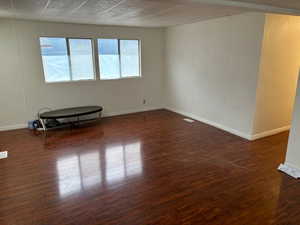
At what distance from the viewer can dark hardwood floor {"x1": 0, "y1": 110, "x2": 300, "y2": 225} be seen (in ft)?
7.06

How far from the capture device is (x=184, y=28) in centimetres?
532

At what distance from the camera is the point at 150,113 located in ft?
20.1

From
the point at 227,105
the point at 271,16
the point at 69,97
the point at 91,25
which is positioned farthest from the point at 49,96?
the point at 271,16

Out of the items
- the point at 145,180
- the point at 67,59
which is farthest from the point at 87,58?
the point at 145,180

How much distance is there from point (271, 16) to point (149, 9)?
206 centimetres

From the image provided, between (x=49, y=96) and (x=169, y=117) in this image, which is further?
(x=169, y=117)

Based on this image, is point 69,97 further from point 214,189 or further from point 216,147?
point 214,189

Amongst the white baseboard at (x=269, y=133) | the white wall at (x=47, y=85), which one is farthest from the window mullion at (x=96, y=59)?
the white baseboard at (x=269, y=133)

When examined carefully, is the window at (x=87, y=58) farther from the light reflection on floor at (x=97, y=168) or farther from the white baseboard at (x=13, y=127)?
the light reflection on floor at (x=97, y=168)

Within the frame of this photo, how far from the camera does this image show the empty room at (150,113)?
233 cm

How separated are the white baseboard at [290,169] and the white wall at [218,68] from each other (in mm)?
1096

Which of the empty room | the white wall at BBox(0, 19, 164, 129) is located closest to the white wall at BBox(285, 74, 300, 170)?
the empty room

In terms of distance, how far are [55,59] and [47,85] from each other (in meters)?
0.65

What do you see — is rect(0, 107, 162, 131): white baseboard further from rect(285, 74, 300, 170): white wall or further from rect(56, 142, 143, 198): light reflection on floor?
rect(285, 74, 300, 170): white wall
